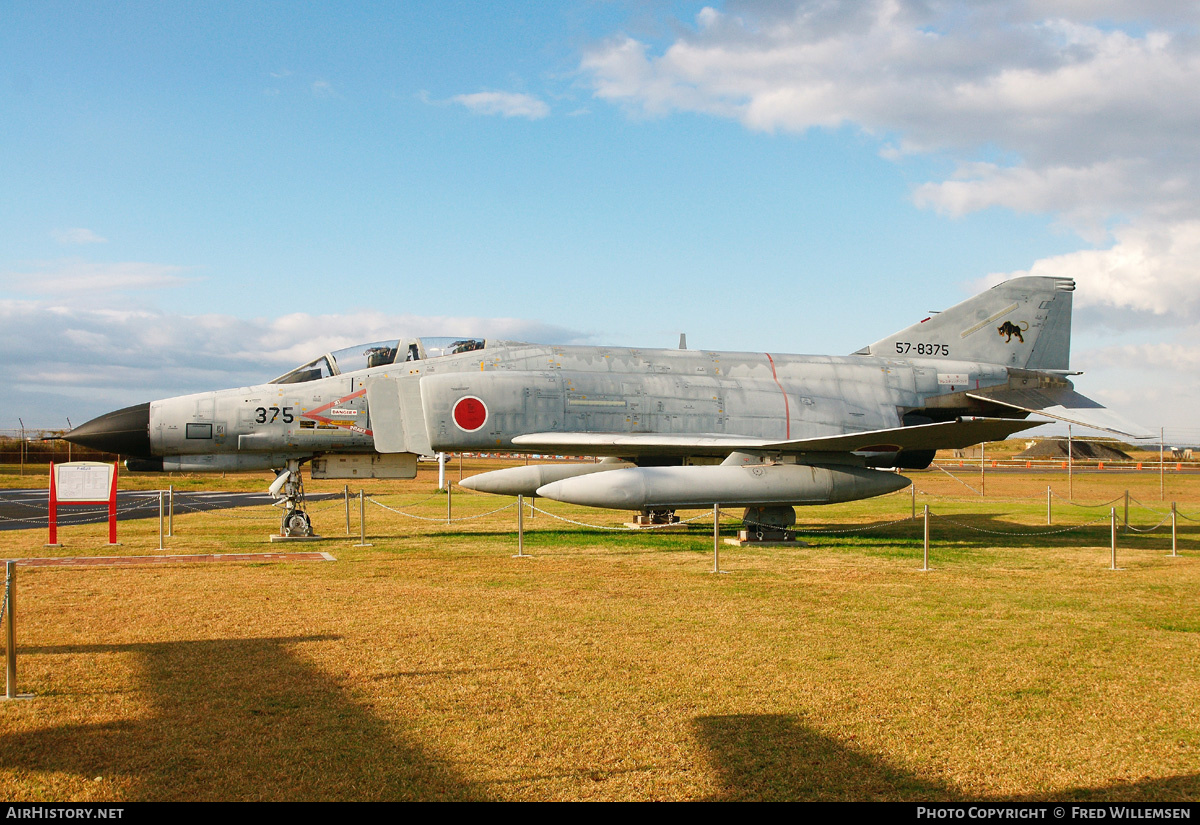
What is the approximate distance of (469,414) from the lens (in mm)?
13148

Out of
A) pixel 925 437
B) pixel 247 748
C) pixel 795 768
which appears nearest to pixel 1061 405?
pixel 925 437

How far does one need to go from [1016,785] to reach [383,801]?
2919 mm

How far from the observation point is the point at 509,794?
12.4ft

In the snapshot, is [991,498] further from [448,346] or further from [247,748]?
[247,748]

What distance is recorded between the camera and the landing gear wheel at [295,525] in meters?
13.7

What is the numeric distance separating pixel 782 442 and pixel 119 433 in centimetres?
1015

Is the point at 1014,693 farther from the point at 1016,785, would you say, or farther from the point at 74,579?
the point at 74,579

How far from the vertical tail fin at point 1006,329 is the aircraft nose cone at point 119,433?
12.9 m

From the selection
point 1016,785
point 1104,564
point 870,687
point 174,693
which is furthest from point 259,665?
point 1104,564

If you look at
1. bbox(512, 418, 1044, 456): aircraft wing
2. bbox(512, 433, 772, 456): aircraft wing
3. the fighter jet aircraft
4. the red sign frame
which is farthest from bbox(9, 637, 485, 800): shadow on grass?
the red sign frame

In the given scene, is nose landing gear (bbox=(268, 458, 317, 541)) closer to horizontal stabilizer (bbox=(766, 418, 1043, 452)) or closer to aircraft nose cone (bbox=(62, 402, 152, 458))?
aircraft nose cone (bbox=(62, 402, 152, 458))

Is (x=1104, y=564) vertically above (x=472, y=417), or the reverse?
(x=472, y=417)

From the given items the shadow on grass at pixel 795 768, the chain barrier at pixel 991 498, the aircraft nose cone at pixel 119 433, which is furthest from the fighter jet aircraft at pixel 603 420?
the chain barrier at pixel 991 498

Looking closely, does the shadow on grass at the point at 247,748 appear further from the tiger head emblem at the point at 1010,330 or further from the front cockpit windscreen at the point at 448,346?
the tiger head emblem at the point at 1010,330
